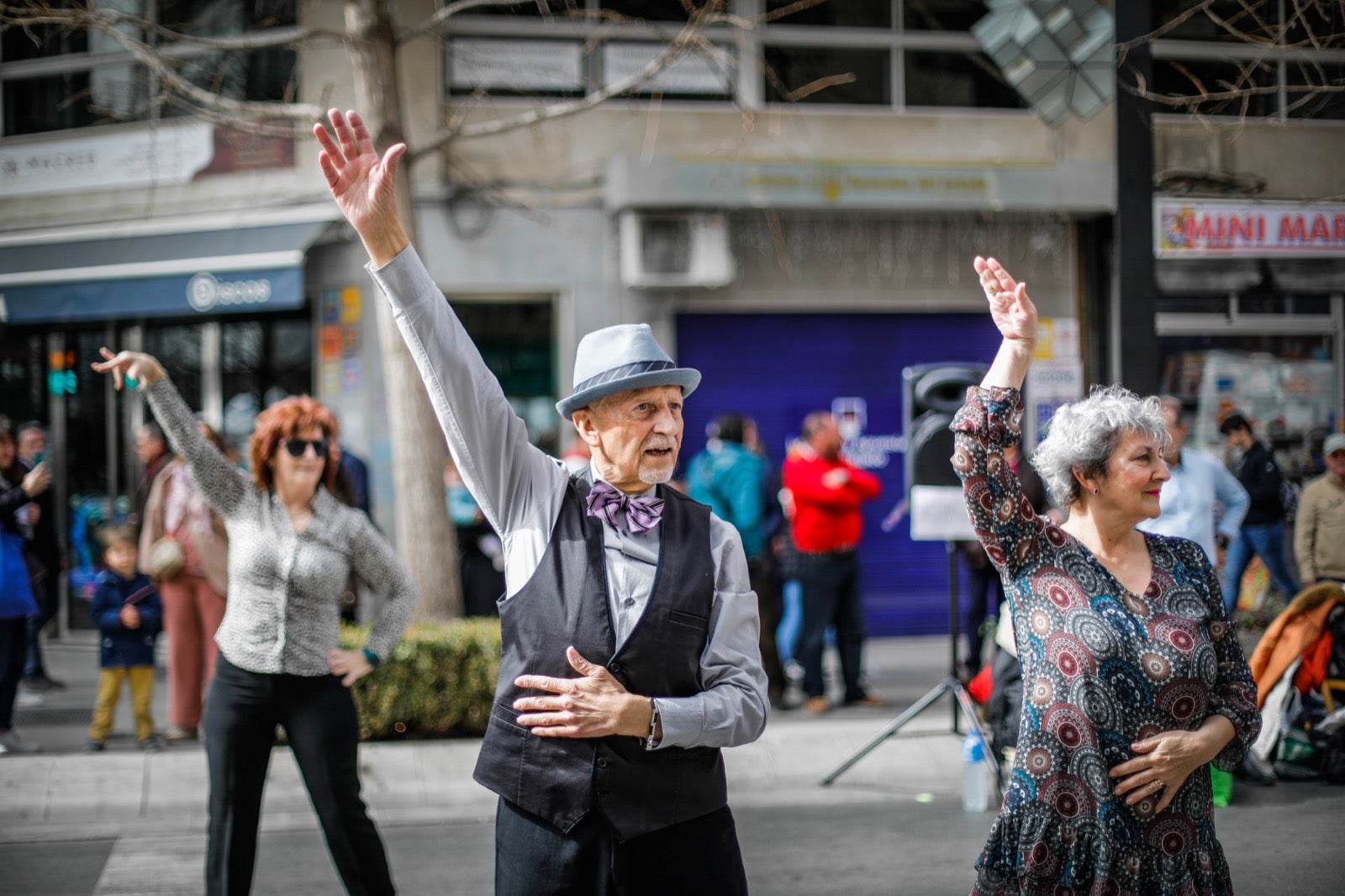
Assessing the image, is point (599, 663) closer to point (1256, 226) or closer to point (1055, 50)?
point (1055, 50)

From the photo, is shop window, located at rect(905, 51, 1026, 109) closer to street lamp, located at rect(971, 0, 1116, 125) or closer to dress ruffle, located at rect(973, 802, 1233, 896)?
street lamp, located at rect(971, 0, 1116, 125)

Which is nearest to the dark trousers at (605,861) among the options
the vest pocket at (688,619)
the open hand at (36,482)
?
the vest pocket at (688,619)

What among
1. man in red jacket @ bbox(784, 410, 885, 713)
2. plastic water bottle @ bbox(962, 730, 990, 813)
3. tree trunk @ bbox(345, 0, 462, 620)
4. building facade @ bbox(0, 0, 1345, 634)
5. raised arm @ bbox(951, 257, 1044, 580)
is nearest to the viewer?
raised arm @ bbox(951, 257, 1044, 580)

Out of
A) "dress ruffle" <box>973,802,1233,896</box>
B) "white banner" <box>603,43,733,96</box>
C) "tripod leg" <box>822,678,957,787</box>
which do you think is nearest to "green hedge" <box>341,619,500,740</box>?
"tripod leg" <box>822,678,957,787</box>

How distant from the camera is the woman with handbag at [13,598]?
8.14 meters

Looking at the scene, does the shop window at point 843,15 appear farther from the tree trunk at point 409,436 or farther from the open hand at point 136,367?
the open hand at point 136,367

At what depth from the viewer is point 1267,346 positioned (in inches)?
478

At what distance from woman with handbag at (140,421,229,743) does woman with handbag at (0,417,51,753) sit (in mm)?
711

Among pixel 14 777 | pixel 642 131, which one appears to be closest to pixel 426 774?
pixel 14 777

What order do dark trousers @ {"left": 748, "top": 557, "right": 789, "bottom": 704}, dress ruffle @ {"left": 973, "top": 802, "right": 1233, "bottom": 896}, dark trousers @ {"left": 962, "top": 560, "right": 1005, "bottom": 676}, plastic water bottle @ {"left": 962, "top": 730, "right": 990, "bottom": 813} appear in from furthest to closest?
1. dark trousers @ {"left": 962, "top": 560, "right": 1005, "bottom": 676}
2. dark trousers @ {"left": 748, "top": 557, "right": 789, "bottom": 704}
3. plastic water bottle @ {"left": 962, "top": 730, "right": 990, "bottom": 813}
4. dress ruffle @ {"left": 973, "top": 802, "right": 1233, "bottom": 896}

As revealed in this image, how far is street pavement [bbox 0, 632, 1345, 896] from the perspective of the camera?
19.4 ft

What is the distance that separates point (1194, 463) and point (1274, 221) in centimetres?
162

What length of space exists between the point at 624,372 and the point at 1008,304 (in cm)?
99

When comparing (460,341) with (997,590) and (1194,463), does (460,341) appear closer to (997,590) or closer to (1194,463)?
(1194,463)
